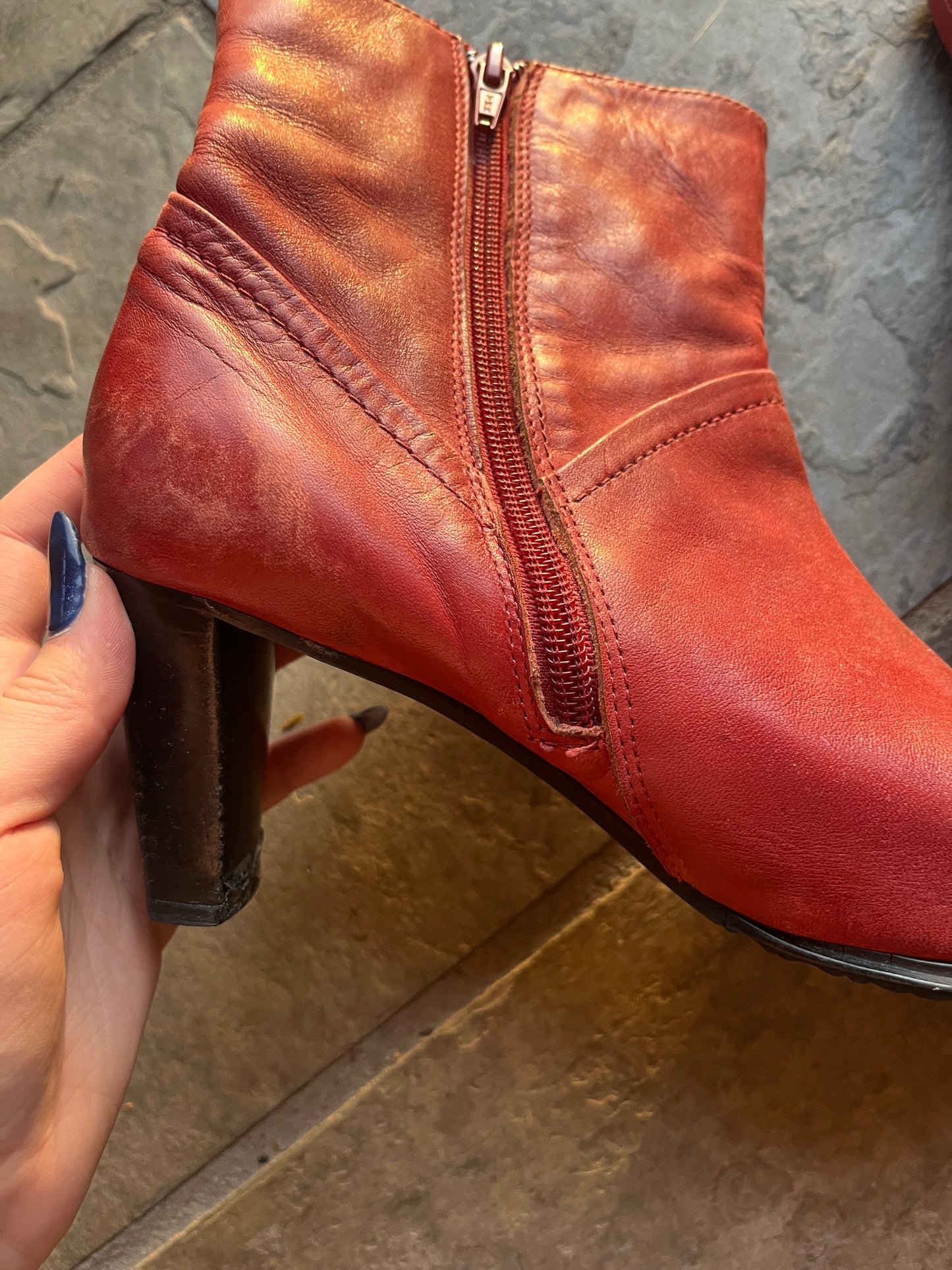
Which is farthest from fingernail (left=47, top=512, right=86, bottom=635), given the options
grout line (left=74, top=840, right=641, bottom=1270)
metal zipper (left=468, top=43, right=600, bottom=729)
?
grout line (left=74, top=840, right=641, bottom=1270)

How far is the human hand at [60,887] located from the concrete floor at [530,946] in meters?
0.15

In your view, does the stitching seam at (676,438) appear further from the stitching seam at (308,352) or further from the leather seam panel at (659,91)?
the leather seam panel at (659,91)

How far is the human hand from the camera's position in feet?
1.91

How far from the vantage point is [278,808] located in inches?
34.9

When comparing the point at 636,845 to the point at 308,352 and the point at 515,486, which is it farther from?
the point at 308,352

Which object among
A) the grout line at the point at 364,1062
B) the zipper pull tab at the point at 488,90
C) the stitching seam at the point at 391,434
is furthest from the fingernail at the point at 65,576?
the grout line at the point at 364,1062

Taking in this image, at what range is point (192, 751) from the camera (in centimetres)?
62

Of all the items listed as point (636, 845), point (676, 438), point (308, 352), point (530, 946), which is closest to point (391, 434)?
point (308, 352)

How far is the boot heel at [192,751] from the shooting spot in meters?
0.59

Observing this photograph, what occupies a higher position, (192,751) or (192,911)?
(192,751)

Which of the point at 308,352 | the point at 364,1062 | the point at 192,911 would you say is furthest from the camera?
the point at 364,1062

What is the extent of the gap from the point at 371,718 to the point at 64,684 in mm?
331

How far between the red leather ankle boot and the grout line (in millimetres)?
274

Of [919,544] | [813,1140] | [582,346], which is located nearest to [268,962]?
[813,1140]
